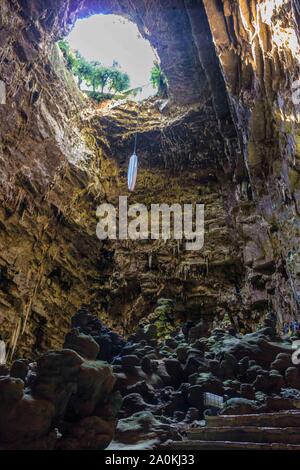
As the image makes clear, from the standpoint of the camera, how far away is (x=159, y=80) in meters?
13.7

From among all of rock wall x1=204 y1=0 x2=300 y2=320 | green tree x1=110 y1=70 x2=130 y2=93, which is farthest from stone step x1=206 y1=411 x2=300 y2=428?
green tree x1=110 y1=70 x2=130 y2=93

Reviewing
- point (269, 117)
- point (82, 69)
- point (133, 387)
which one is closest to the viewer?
point (133, 387)

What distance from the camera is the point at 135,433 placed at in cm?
337

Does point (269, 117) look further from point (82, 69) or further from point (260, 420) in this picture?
point (82, 69)

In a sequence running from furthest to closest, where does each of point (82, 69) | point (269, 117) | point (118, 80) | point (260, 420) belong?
point (118, 80)
point (82, 69)
point (269, 117)
point (260, 420)

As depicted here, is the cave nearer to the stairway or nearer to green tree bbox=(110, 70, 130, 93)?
the stairway

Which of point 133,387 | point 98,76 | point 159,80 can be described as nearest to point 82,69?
point 98,76

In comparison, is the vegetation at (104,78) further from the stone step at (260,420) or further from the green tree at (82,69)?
the stone step at (260,420)

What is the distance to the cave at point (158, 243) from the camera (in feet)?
10.4

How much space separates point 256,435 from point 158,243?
9.43 meters

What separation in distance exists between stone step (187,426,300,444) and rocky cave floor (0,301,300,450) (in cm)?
45

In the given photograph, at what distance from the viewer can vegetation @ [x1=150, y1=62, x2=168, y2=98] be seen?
13.5 meters

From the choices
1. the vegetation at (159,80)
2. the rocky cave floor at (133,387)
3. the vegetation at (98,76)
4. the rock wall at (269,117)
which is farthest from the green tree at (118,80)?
the rocky cave floor at (133,387)
